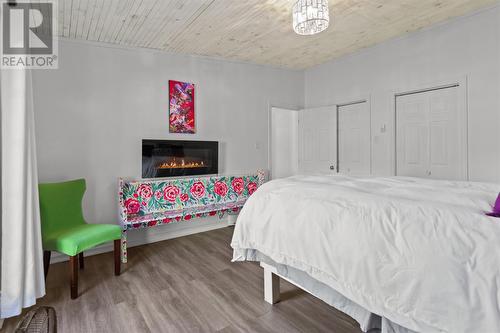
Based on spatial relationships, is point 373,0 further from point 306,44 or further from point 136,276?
point 136,276

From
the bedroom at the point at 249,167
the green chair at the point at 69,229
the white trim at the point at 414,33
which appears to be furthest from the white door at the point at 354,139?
the green chair at the point at 69,229

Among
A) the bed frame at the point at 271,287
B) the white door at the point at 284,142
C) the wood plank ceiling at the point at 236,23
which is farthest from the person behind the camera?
the white door at the point at 284,142

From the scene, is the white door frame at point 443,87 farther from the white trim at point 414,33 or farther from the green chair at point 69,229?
the green chair at point 69,229

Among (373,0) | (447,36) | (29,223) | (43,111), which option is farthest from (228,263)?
(447,36)

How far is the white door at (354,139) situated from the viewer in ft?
14.0

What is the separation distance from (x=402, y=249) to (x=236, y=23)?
2.84 meters

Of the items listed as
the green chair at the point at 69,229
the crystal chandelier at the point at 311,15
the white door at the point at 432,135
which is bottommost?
A: the green chair at the point at 69,229

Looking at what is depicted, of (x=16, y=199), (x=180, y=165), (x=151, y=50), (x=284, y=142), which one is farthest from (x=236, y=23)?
(x=284, y=142)

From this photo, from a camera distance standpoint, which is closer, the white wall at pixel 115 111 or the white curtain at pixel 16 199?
the white curtain at pixel 16 199

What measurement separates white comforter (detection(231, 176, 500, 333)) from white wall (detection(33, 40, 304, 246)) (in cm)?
251

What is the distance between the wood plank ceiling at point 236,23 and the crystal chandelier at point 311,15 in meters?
0.53

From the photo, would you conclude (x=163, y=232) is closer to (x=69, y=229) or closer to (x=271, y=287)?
(x=69, y=229)

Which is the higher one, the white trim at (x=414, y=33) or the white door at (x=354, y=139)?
the white trim at (x=414, y=33)

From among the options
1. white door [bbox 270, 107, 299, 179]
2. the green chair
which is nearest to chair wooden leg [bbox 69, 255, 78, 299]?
the green chair
